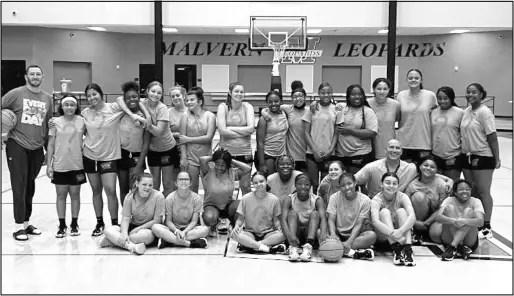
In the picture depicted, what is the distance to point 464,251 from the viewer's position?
5.05m

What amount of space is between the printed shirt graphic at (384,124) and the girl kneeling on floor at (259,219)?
1.47 meters

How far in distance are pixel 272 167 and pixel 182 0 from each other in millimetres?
5295

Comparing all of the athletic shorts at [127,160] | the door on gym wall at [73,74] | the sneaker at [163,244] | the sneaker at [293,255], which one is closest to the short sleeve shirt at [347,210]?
the sneaker at [293,255]

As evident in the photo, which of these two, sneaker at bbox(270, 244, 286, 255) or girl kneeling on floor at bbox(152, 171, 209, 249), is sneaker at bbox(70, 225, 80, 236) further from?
sneaker at bbox(270, 244, 286, 255)


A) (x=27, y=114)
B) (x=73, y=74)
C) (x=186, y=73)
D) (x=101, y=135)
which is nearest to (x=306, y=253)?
(x=101, y=135)

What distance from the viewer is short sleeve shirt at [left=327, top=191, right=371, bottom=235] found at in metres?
5.12

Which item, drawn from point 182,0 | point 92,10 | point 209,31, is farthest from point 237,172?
point 209,31

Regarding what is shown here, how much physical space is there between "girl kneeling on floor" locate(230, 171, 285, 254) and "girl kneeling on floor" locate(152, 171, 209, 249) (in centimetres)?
40

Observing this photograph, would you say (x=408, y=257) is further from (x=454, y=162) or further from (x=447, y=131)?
(x=447, y=131)

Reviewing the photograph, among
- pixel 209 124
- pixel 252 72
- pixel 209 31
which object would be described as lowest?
pixel 209 124

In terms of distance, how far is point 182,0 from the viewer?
10.2 m

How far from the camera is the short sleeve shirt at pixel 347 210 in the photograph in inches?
202

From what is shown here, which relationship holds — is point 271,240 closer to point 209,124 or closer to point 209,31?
point 209,124

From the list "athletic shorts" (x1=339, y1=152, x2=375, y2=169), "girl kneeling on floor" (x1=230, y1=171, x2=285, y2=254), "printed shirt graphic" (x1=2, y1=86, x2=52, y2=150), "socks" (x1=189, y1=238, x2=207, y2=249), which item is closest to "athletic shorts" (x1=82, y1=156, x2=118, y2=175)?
"printed shirt graphic" (x1=2, y1=86, x2=52, y2=150)
